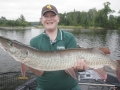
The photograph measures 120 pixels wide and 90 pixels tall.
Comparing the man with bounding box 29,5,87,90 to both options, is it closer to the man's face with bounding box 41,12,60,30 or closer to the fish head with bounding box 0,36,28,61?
the man's face with bounding box 41,12,60,30

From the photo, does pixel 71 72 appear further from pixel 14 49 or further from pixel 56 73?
pixel 14 49

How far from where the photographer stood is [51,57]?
9.16 ft

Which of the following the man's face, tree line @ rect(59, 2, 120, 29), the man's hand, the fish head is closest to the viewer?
the fish head

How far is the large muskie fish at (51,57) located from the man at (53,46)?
134 mm

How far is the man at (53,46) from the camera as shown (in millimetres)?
2871

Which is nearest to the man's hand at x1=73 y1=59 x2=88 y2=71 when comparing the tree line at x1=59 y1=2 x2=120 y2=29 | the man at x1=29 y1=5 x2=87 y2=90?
the man at x1=29 y1=5 x2=87 y2=90

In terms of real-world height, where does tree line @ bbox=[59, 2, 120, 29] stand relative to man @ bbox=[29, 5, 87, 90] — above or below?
above

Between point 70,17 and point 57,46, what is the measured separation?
107103mm

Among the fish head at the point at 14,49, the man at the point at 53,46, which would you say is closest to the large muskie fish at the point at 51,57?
the fish head at the point at 14,49

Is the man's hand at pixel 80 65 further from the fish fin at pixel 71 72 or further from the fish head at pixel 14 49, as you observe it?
the fish head at pixel 14 49

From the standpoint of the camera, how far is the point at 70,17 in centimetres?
10794

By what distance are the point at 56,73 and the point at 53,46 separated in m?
0.52

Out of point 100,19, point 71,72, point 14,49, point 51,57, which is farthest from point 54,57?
point 100,19

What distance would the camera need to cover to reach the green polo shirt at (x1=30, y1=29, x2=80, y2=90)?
288 cm
